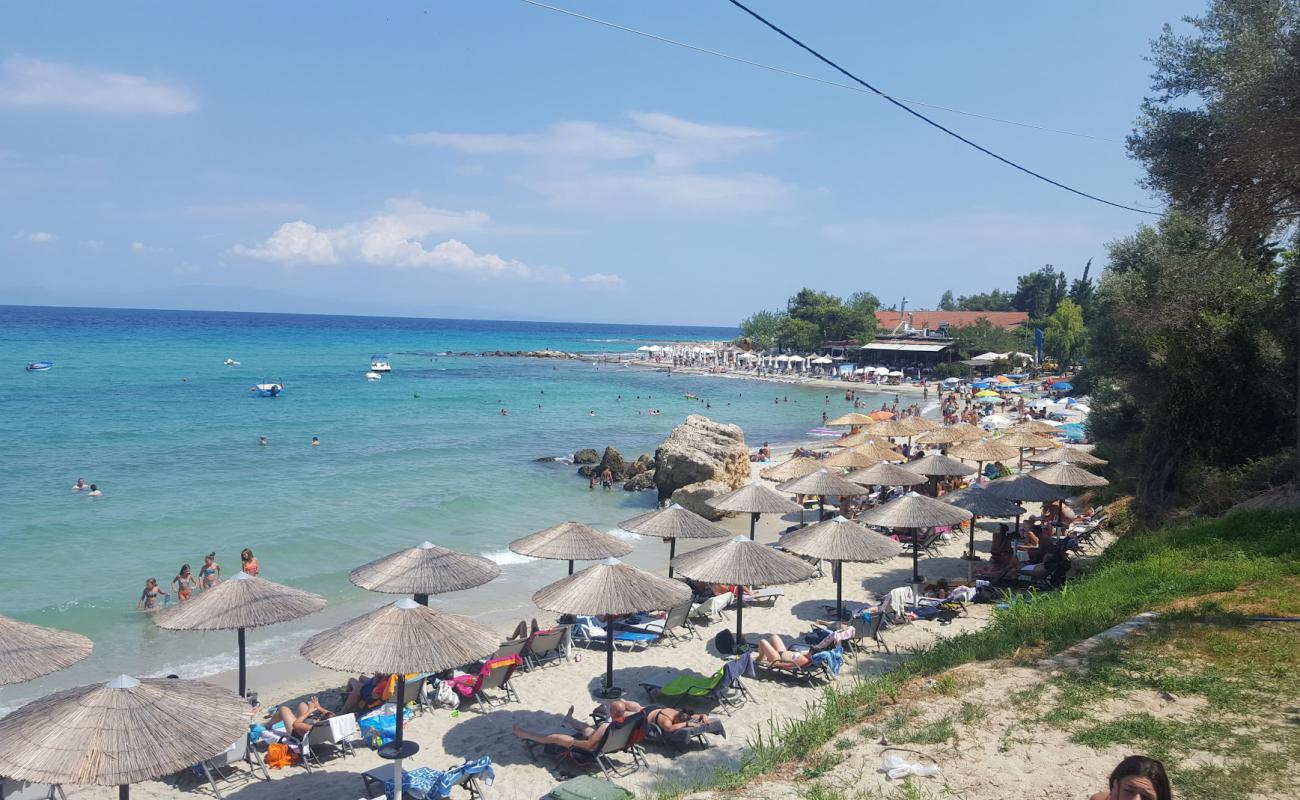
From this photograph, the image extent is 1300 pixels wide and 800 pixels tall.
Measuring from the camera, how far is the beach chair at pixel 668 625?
1216 cm

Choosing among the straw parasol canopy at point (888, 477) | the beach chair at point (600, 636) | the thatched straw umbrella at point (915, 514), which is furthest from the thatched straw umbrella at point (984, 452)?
the beach chair at point (600, 636)

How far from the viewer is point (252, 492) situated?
2431 centimetres

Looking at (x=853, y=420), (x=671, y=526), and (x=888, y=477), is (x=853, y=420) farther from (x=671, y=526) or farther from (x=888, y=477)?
(x=671, y=526)

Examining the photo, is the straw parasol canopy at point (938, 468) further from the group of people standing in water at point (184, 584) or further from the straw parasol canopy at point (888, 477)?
the group of people standing in water at point (184, 584)

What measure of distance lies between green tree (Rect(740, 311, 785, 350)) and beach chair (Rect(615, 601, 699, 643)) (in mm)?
80339

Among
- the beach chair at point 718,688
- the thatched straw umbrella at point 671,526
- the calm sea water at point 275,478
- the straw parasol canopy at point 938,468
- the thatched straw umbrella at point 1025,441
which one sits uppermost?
the thatched straw umbrella at point 1025,441

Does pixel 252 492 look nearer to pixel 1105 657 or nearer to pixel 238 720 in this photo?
pixel 238 720

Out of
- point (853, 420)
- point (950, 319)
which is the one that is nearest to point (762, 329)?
point (950, 319)

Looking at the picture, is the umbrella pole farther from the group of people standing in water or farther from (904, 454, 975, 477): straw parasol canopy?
(904, 454, 975, 477): straw parasol canopy

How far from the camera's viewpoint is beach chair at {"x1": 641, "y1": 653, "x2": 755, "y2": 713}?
30.6 ft

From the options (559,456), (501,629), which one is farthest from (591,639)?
(559,456)

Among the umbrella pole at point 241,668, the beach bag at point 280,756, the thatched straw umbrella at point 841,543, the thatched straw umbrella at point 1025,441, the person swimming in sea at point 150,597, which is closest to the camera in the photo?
the beach bag at point 280,756

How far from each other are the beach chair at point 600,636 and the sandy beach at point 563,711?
21 centimetres

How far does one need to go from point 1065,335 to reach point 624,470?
1953 inches
